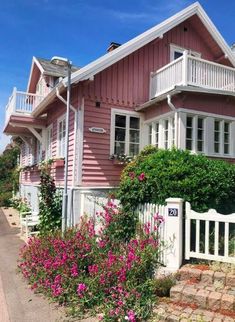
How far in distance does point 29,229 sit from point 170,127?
595 centimetres

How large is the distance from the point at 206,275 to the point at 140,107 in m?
7.37

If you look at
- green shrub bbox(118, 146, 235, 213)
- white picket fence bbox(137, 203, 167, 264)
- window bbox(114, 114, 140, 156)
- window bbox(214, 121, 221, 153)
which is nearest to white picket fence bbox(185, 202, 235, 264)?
white picket fence bbox(137, 203, 167, 264)

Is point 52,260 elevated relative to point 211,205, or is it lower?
lower

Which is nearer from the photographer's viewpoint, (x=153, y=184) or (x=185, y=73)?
(x=153, y=184)

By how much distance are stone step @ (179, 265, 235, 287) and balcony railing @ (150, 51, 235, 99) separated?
21.8 ft

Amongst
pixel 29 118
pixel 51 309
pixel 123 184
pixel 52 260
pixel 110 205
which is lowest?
pixel 51 309

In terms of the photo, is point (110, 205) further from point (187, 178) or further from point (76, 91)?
point (76, 91)

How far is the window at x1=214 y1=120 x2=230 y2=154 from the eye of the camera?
37.2ft

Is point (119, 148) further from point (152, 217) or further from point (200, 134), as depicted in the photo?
point (152, 217)

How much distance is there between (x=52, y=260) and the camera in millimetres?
6277

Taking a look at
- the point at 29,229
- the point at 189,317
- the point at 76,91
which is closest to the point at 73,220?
the point at 29,229

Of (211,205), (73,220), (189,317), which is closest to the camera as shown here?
(189,317)

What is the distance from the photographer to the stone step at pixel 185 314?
14.4 ft

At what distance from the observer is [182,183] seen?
21.2 feet
